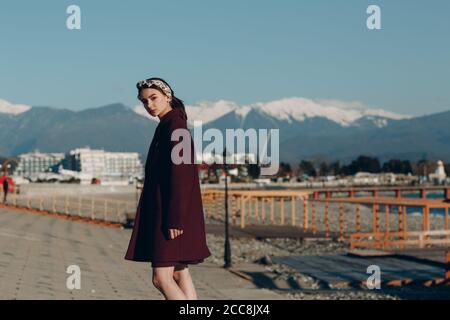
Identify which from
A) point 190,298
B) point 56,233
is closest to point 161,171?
point 190,298

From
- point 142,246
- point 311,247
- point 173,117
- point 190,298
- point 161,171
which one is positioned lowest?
point 311,247

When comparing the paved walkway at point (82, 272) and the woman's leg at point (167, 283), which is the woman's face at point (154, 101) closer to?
the woman's leg at point (167, 283)

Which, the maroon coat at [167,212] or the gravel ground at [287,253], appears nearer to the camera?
the maroon coat at [167,212]

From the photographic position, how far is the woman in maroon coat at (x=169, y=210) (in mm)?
3736

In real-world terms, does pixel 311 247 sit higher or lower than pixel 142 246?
lower

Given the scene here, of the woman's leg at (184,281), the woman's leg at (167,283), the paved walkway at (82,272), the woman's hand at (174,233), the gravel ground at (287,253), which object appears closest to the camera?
the woman's hand at (174,233)

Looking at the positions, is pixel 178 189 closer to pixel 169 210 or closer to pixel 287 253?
pixel 169 210

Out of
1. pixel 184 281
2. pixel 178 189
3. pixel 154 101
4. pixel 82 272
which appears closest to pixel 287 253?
pixel 82 272

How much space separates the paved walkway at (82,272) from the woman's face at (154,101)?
756 cm

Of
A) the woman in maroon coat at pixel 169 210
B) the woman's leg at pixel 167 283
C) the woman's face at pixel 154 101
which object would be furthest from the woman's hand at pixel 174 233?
the woman's face at pixel 154 101

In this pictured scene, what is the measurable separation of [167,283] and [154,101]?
2.67 ft

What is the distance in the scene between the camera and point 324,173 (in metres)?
177

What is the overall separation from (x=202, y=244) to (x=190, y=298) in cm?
38

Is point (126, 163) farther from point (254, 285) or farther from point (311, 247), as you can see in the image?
point (254, 285)
